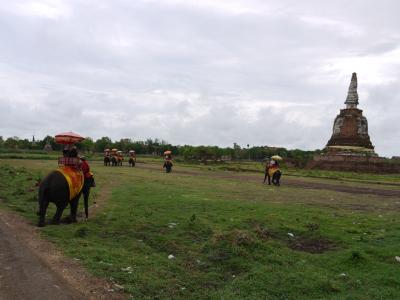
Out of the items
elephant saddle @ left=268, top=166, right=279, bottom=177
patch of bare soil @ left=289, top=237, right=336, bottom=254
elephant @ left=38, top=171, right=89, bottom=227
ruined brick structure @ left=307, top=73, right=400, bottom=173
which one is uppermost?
ruined brick structure @ left=307, top=73, right=400, bottom=173

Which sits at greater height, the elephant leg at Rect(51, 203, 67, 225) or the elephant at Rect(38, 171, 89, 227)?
the elephant at Rect(38, 171, 89, 227)

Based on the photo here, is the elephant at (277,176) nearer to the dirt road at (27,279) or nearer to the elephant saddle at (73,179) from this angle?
the elephant saddle at (73,179)

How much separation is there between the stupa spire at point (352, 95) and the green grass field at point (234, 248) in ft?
164

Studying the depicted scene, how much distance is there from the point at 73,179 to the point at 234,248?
5.75 m

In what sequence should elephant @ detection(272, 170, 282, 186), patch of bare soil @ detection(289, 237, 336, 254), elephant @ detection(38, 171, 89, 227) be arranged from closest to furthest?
patch of bare soil @ detection(289, 237, 336, 254) < elephant @ detection(38, 171, 89, 227) < elephant @ detection(272, 170, 282, 186)

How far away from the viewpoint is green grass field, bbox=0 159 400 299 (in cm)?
808

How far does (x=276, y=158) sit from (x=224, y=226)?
1696 cm

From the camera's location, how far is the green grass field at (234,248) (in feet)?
26.5

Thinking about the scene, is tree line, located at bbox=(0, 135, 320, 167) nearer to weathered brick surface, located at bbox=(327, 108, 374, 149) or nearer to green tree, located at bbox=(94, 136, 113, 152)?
green tree, located at bbox=(94, 136, 113, 152)

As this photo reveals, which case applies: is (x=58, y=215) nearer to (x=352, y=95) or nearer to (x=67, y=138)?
(x=67, y=138)

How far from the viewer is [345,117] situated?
6347cm

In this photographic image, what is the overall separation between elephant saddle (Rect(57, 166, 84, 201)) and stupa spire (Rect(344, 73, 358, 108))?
188 feet

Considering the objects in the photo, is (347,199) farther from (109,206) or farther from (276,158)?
(109,206)

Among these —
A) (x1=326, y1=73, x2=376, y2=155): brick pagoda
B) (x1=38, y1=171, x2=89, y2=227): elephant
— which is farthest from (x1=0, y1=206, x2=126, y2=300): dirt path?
(x1=326, y1=73, x2=376, y2=155): brick pagoda
